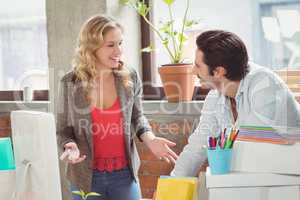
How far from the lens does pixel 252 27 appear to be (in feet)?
9.26

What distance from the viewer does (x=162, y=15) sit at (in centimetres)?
308

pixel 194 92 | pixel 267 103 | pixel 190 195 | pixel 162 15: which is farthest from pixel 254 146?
pixel 162 15

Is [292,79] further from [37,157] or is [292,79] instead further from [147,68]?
[37,157]

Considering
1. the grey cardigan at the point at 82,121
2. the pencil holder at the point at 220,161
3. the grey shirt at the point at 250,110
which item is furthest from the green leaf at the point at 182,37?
the pencil holder at the point at 220,161

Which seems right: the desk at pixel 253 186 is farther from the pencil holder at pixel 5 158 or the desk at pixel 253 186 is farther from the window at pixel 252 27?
the window at pixel 252 27

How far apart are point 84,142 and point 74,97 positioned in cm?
22

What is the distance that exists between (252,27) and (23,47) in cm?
175

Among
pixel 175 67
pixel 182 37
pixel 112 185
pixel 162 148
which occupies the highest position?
pixel 182 37

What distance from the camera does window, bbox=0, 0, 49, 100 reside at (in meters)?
3.54

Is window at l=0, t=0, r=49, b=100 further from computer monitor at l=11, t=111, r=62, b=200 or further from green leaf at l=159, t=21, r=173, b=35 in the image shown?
computer monitor at l=11, t=111, r=62, b=200

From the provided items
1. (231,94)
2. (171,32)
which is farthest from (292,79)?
(171,32)

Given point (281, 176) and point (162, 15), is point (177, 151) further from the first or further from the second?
point (281, 176)

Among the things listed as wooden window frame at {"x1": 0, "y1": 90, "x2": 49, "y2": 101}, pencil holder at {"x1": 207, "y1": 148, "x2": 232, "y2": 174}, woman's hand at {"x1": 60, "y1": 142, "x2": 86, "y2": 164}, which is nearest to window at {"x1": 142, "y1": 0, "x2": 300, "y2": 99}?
wooden window frame at {"x1": 0, "y1": 90, "x2": 49, "y2": 101}

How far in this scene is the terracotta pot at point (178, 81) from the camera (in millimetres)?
2721
